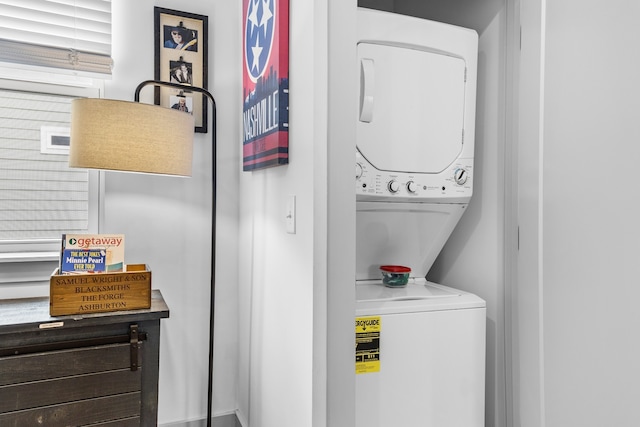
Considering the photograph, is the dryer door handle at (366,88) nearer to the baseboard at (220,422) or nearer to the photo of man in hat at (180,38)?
the photo of man in hat at (180,38)

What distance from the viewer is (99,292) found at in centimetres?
138

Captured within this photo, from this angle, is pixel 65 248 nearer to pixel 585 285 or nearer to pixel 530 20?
pixel 585 285

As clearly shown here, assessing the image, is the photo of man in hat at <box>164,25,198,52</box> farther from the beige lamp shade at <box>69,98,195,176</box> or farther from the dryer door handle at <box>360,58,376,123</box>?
the dryer door handle at <box>360,58,376,123</box>

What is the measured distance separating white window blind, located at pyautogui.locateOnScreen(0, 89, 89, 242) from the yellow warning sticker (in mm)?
1341

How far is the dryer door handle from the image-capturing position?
1.42 meters

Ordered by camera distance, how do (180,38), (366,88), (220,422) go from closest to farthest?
(366,88) → (180,38) → (220,422)

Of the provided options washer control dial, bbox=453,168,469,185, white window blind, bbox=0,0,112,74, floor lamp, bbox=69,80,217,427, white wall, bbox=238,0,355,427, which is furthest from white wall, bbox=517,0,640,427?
white window blind, bbox=0,0,112,74

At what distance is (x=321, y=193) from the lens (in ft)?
3.86

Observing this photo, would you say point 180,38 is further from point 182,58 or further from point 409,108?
point 409,108

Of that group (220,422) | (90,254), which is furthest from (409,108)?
(220,422)

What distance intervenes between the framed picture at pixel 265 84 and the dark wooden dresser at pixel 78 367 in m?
0.70

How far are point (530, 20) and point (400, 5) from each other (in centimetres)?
95

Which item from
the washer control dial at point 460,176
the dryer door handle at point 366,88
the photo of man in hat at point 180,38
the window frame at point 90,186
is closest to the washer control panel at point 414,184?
the washer control dial at point 460,176

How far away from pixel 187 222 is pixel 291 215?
84 cm
